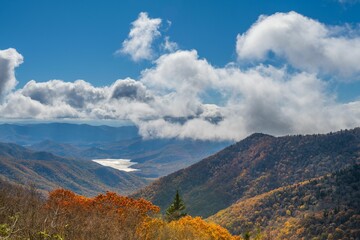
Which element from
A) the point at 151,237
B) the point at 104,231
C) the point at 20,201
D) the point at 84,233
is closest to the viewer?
the point at 84,233

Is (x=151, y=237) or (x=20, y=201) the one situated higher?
(x=20, y=201)

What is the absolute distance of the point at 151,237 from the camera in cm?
5538

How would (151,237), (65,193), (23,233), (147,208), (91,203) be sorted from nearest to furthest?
(23,233)
(151,237)
(147,208)
(91,203)
(65,193)

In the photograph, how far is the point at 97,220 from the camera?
159ft

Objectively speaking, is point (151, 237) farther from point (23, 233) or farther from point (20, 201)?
Result: point (23, 233)

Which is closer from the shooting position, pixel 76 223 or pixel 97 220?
pixel 76 223

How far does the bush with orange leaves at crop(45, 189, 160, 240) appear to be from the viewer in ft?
106

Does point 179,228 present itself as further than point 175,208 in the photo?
No

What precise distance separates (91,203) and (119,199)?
325 inches

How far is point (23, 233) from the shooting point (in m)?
23.4

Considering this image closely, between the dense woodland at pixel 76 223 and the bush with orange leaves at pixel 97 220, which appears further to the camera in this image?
the bush with orange leaves at pixel 97 220

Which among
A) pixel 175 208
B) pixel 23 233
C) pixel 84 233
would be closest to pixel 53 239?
pixel 23 233

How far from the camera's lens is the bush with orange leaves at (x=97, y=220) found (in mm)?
32331

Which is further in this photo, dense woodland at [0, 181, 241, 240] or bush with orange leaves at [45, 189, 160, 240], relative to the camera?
bush with orange leaves at [45, 189, 160, 240]
